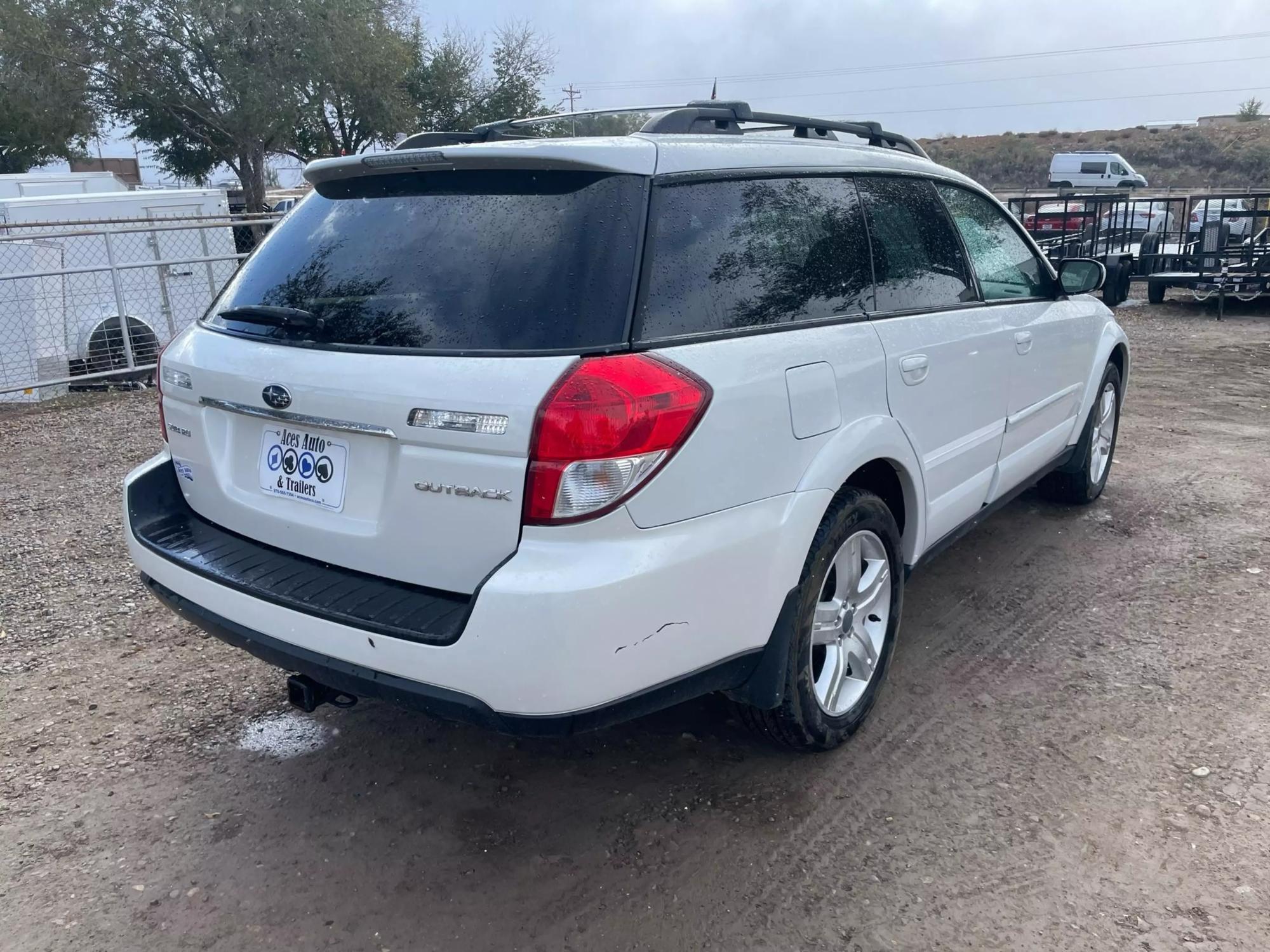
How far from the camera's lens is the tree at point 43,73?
2214 cm

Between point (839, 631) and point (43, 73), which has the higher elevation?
point (43, 73)

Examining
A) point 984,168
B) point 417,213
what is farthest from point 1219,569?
point 984,168

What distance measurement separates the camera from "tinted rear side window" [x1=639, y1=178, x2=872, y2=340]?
2.51 meters

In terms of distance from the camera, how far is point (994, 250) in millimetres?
4215

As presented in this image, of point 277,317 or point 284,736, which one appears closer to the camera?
point 277,317

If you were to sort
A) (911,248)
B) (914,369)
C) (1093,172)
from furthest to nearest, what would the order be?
(1093,172)
(911,248)
(914,369)

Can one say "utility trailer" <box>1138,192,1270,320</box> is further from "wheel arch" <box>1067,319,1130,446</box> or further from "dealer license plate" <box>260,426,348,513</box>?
"dealer license plate" <box>260,426,348,513</box>

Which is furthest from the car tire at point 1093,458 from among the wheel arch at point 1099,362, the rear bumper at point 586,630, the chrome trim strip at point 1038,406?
the rear bumper at point 586,630

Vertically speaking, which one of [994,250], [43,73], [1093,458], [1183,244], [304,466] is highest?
[43,73]

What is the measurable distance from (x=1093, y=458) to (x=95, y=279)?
9.23m

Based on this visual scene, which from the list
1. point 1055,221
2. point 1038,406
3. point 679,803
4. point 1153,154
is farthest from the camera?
point 1153,154

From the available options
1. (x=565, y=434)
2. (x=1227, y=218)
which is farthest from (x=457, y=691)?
(x=1227, y=218)

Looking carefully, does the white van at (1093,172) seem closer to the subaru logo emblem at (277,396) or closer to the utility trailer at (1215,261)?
the utility trailer at (1215,261)

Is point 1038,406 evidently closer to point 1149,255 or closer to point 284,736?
point 284,736
